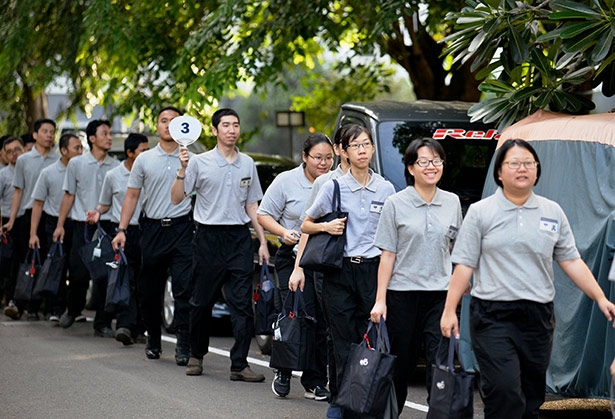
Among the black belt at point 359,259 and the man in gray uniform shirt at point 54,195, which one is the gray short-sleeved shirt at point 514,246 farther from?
the man in gray uniform shirt at point 54,195

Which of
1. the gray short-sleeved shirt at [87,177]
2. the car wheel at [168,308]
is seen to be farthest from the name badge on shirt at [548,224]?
the gray short-sleeved shirt at [87,177]

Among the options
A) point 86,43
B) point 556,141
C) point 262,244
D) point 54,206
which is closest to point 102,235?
point 54,206

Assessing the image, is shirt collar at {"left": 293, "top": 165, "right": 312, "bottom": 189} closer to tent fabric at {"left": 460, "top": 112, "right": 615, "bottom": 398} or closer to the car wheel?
tent fabric at {"left": 460, "top": 112, "right": 615, "bottom": 398}

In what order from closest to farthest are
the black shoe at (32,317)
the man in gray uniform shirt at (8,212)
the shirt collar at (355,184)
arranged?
the shirt collar at (355,184) < the black shoe at (32,317) < the man in gray uniform shirt at (8,212)

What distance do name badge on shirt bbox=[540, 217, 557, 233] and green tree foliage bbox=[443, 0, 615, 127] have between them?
2.24 m

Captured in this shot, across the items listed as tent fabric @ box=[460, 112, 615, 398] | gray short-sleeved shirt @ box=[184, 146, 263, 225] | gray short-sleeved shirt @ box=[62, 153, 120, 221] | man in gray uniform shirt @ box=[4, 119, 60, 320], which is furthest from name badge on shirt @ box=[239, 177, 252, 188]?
man in gray uniform shirt @ box=[4, 119, 60, 320]

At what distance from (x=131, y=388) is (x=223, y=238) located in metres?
1.41

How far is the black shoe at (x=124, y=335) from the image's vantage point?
1082 centimetres

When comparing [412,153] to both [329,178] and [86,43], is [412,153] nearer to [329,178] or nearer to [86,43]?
[329,178]

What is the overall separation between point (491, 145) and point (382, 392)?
12.8 ft

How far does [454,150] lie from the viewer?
31.0 feet

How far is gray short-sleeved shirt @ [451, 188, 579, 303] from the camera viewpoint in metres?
5.67

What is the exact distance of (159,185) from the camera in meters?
10.1

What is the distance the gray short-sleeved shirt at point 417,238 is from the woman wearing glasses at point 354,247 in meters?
0.53
